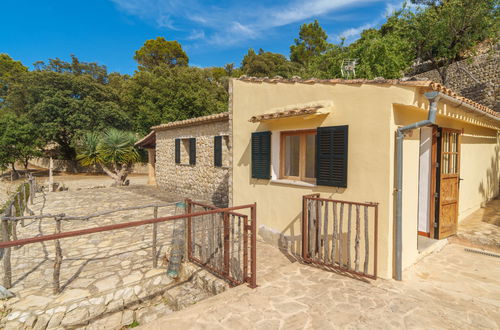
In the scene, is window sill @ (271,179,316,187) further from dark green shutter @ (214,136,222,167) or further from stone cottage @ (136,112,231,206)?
dark green shutter @ (214,136,222,167)

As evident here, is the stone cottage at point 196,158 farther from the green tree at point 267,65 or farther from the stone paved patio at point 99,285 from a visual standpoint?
the green tree at point 267,65

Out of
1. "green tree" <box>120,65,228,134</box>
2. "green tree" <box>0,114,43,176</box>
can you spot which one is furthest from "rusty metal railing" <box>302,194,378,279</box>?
"green tree" <box>0,114,43,176</box>

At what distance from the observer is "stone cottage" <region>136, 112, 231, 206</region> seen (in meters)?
9.82

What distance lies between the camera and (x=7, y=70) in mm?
36188

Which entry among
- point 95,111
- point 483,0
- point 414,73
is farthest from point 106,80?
point 483,0

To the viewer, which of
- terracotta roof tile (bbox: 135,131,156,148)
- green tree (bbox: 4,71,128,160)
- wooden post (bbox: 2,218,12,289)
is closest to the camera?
wooden post (bbox: 2,218,12,289)

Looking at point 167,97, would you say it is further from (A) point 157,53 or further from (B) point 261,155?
(B) point 261,155

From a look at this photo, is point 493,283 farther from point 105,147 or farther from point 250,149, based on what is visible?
point 105,147

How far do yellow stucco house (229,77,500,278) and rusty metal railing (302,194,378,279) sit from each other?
0.02 meters

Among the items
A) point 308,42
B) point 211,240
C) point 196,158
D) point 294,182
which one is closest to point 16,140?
point 196,158

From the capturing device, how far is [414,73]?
23.2m

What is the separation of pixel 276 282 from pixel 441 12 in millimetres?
20507

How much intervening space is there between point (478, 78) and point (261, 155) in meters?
18.7

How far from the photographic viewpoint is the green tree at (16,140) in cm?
2055
